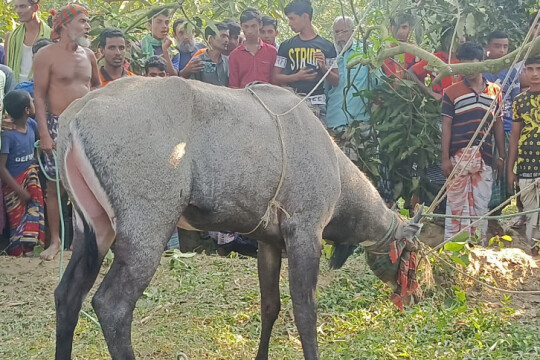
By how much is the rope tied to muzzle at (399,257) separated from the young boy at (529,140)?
272cm

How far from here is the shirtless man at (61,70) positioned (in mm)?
7230

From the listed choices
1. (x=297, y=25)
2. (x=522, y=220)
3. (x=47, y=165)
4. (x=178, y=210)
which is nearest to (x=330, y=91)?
(x=297, y=25)

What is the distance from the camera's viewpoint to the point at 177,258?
24.5 ft

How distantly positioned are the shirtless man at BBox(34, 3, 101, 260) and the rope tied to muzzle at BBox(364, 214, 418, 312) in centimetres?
337

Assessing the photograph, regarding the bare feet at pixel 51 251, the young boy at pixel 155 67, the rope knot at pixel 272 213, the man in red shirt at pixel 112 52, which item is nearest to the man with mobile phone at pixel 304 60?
the young boy at pixel 155 67

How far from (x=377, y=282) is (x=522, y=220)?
305cm

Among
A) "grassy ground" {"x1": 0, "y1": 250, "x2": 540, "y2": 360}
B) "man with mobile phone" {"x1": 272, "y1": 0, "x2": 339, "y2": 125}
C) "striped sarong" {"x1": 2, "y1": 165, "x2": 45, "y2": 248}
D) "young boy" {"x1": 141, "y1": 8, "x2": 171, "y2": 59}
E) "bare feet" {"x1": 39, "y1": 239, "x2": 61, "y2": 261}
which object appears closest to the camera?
"grassy ground" {"x1": 0, "y1": 250, "x2": 540, "y2": 360}

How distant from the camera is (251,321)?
6.12m

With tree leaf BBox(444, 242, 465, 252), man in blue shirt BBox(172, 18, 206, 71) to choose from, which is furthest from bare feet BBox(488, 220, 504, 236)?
man in blue shirt BBox(172, 18, 206, 71)

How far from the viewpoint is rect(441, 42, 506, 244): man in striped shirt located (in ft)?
26.8

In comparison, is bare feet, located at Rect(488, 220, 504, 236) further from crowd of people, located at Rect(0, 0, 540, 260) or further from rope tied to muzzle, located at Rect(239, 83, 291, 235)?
rope tied to muzzle, located at Rect(239, 83, 291, 235)

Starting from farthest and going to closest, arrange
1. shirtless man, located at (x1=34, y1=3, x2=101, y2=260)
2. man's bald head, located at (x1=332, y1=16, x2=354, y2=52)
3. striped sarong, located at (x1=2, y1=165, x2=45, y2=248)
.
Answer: man's bald head, located at (x1=332, y1=16, x2=354, y2=52)
striped sarong, located at (x1=2, y1=165, x2=45, y2=248)
shirtless man, located at (x1=34, y1=3, x2=101, y2=260)

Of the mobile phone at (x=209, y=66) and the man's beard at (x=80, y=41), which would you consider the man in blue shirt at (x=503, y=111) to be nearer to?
the mobile phone at (x=209, y=66)

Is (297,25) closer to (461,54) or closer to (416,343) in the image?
(461,54)
